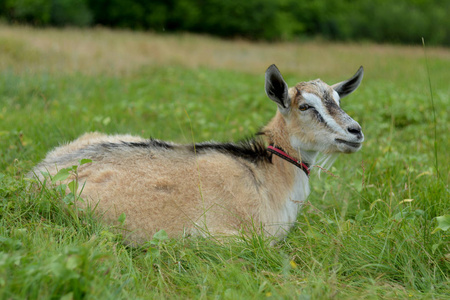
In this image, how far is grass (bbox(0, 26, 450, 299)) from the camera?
8.45 feet

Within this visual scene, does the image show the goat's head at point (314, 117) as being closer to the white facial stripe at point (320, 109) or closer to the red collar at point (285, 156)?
the white facial stripe at point (320, 109)

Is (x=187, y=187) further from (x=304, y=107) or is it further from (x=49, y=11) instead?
(x=49, y=11)

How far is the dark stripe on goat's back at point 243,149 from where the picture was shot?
151 inches

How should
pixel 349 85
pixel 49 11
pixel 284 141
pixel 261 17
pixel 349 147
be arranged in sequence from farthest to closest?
pixel 261 17 → pixel 49 11 → pixel 349 85 → pixel 284 141 → pixel 349 147

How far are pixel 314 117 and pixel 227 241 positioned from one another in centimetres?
132

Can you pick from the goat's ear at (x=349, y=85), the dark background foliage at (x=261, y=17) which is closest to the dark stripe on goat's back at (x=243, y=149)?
the goat's ear at (x=349, y=85)

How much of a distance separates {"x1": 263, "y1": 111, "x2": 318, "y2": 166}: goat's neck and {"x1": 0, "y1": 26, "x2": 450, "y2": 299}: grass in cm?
49

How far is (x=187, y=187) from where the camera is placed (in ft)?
11.5

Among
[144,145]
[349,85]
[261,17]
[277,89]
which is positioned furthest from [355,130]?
[261,17]

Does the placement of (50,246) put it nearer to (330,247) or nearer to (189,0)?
(330,247)

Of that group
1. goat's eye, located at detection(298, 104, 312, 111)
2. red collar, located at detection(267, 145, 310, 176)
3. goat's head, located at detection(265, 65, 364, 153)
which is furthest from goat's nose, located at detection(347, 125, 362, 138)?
red collar, located at detection(267, 145, 310, 176)

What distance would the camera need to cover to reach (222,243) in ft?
10.8

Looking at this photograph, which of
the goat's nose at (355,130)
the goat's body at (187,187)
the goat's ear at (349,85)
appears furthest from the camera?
the goat's ear at (349,85)

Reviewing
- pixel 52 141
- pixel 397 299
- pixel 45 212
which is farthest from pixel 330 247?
pixel 52 141
